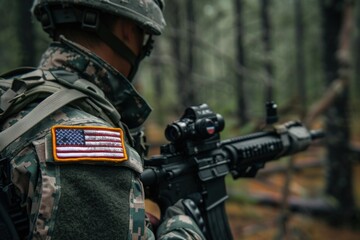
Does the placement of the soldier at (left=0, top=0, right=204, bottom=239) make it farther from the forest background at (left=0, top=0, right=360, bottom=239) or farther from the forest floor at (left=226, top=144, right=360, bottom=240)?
the forest floor at (left=226, top=144, right=360, bottom=240)

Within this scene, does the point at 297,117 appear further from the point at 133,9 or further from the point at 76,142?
the point at 76,142

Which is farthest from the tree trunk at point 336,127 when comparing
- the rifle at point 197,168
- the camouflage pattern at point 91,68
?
the camouflage pattern at point 91,68

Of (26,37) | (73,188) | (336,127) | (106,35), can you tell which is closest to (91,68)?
(106,35)

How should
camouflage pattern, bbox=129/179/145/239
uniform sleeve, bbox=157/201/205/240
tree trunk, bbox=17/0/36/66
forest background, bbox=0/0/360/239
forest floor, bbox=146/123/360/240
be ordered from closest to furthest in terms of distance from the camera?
camouflage pattern, bbox=129/179/145/239 < uniform sleeve, bbox=157/201/205/240 < tree trunk, bbox=17/0/36/66 < forest background, bbox=0/0/360/239 < forest floor, bbox=146/123/360/240

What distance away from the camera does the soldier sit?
1423 millimetres

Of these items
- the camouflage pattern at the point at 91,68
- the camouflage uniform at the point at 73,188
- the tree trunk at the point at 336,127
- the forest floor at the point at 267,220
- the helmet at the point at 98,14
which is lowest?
the forest floor at the point at 267,220

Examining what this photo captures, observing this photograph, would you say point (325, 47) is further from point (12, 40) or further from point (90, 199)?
point (90, 199)

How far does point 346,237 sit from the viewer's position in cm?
700

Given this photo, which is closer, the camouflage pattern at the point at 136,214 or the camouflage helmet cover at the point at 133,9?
the camouflage pattern at the point at 136,214

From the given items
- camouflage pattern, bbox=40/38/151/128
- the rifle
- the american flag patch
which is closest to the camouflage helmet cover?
camouflage pattern, bbox=40/38/151/128

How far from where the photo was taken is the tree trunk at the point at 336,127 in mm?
7164

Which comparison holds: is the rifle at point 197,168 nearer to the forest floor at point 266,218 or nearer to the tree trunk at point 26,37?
the tree trunk at point 26,37

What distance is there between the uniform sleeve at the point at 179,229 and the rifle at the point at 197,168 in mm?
121

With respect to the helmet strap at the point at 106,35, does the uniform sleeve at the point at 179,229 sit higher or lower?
lower
